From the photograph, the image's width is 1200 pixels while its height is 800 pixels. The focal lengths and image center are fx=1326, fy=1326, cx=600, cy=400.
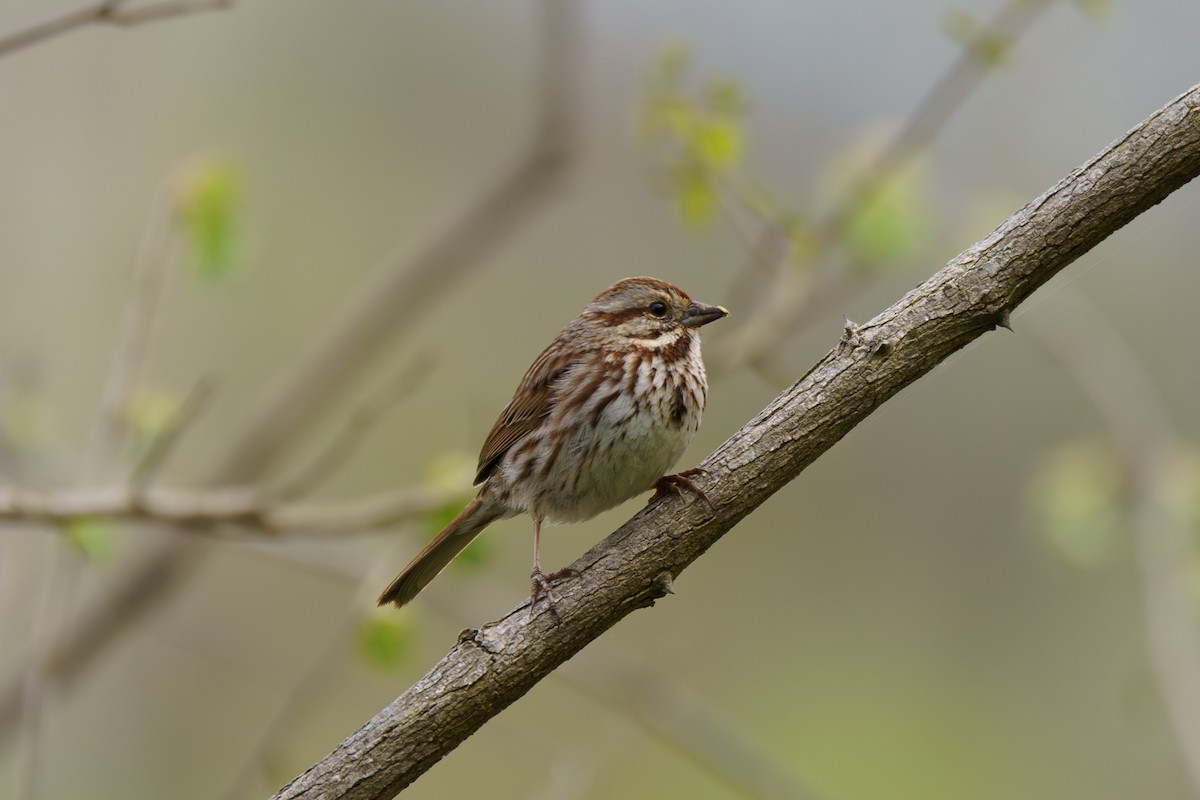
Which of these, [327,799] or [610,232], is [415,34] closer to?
[610,232]

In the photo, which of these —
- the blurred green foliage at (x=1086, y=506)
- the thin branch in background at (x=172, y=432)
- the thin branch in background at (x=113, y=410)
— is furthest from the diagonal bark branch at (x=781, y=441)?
the blurred green foliage at (x=1086, y=506)

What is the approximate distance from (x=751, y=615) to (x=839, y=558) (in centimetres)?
83

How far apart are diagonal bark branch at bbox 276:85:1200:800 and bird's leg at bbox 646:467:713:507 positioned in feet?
0.08

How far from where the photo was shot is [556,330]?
9953 millimetres

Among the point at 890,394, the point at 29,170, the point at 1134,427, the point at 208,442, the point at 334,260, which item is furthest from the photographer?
the point at 334,260

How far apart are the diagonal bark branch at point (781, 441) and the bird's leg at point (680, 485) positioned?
3 centimetres

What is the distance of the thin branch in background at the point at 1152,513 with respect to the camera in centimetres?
439

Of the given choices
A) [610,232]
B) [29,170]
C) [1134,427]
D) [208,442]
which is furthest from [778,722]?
[29,170]

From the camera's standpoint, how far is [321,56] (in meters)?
9.82

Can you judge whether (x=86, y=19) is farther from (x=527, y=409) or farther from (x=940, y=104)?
(x=940, y=104)

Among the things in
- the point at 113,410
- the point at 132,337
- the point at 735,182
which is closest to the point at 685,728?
the point at 735,182

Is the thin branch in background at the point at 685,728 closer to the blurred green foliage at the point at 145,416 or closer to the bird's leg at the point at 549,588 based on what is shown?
the blurred green foliage at the point at 145,416

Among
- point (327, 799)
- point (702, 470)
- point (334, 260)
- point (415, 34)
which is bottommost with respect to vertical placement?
point (327, 799)

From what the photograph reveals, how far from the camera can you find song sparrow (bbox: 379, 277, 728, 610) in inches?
149
